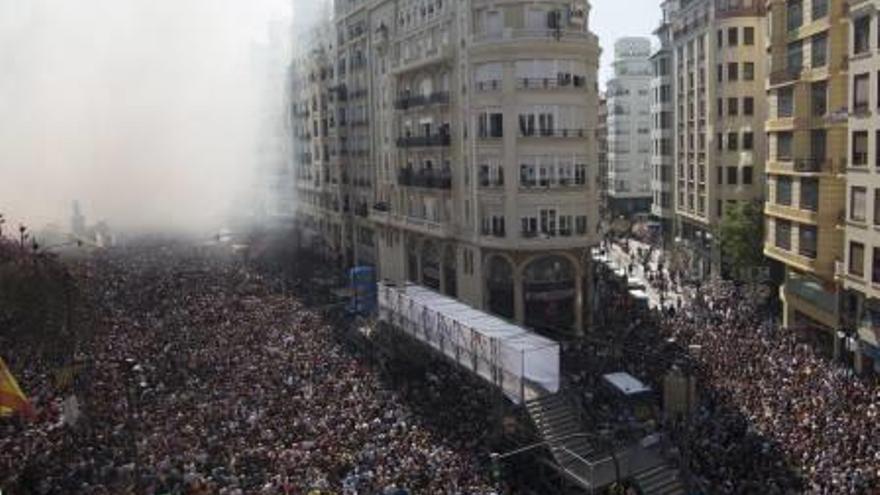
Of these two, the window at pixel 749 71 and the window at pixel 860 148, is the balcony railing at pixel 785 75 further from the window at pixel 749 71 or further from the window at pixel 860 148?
the window at pixel 749 71

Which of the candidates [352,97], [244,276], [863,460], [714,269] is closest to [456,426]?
[863,460]

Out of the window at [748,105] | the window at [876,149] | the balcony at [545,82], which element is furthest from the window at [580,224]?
the window at [748,105]

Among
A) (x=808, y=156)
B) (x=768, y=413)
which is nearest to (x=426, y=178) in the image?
(x=808, y=156)

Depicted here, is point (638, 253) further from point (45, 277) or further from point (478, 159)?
point (45, 277)

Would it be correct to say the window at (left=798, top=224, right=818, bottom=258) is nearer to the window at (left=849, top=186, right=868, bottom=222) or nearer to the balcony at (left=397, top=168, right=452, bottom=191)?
the window at (left=849, top=186, right=868, bottom=222)

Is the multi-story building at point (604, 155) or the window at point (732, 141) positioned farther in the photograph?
the multi-story building at point (604, 155)

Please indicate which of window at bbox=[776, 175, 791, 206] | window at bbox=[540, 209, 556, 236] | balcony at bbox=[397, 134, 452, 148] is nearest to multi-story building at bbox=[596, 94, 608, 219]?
balcony at bbox=[397, 134, 452, 148]

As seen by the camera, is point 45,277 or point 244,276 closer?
point 45,277
